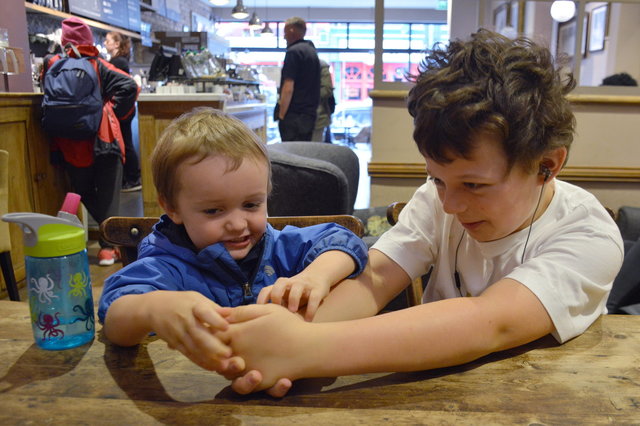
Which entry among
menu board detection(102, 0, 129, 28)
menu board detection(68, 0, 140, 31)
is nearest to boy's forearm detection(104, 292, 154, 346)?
menu board detection(68, 0, 140, 31)

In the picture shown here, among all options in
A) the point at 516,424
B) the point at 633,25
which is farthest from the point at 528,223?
the point at 633,25

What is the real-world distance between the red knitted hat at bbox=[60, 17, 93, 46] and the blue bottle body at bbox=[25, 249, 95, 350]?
2.96 m

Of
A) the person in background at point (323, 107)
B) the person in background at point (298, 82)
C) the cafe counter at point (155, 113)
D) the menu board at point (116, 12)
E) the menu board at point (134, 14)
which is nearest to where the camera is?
the cafe counter at point (155, 113)

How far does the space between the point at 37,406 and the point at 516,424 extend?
0.51m

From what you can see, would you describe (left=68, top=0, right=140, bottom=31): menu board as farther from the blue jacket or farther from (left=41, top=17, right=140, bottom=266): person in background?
the blue jacket

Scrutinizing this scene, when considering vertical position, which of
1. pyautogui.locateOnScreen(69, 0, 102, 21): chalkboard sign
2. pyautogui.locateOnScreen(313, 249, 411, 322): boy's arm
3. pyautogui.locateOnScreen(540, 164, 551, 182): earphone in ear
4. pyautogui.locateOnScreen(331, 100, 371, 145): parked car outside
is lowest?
pyautogui.locateOnScreen(331, 100, 371, 145): parked car outside

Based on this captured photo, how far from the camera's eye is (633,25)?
5.10m

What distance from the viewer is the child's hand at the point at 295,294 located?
0.77 meters

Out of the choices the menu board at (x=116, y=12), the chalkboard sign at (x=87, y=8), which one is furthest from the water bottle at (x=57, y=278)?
the menu board at (x=116, y=12)

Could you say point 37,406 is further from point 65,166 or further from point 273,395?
point 65,166

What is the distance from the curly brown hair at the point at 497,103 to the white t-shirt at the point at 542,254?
0.42 feet

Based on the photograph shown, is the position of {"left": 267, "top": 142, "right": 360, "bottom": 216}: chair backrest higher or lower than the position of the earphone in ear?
lower

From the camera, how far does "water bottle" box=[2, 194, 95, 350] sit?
71 centimetres

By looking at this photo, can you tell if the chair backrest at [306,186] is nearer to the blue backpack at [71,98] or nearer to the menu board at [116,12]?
the blue backpack at [71,98]
